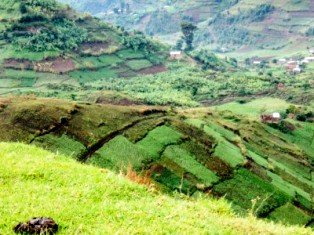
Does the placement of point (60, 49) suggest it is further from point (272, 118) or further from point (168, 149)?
point (168, 149)

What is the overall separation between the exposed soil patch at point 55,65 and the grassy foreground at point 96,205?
117 meters

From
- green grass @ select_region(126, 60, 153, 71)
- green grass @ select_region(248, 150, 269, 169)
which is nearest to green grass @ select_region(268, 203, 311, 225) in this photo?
green grass @ select_region(248, 150, 269, 169)

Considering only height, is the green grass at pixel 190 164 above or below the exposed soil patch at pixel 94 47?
above

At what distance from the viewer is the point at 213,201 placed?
40.5 ft

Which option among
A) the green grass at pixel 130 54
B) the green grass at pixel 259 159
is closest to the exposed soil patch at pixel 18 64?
the green grass at pixel 130 54

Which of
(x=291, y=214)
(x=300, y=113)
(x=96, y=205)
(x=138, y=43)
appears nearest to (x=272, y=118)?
(x=300, y=113)

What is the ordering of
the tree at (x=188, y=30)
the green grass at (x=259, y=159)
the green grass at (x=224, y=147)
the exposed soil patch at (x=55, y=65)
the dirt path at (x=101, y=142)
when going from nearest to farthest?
the dirt path at (x=101, y=142) < the green grass at (x=224, y=147) < the green grass at (x=259, y=159) < the exposed soil patch at (x=55, y=65) < the tree at (x=188, y=30)

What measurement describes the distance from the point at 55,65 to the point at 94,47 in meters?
18.7

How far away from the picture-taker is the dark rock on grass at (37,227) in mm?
8594

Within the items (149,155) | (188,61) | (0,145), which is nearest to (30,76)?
(188,61)

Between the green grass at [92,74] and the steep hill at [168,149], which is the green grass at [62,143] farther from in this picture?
the green grass at [92,74]

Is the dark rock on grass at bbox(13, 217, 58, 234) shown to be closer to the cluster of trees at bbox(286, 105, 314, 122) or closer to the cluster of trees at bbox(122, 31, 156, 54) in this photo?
the cluster of trees at bbox(286, 105, 314, 122)

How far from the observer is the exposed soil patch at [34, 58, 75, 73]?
12634 cm

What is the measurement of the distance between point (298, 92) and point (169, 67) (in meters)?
41.4
